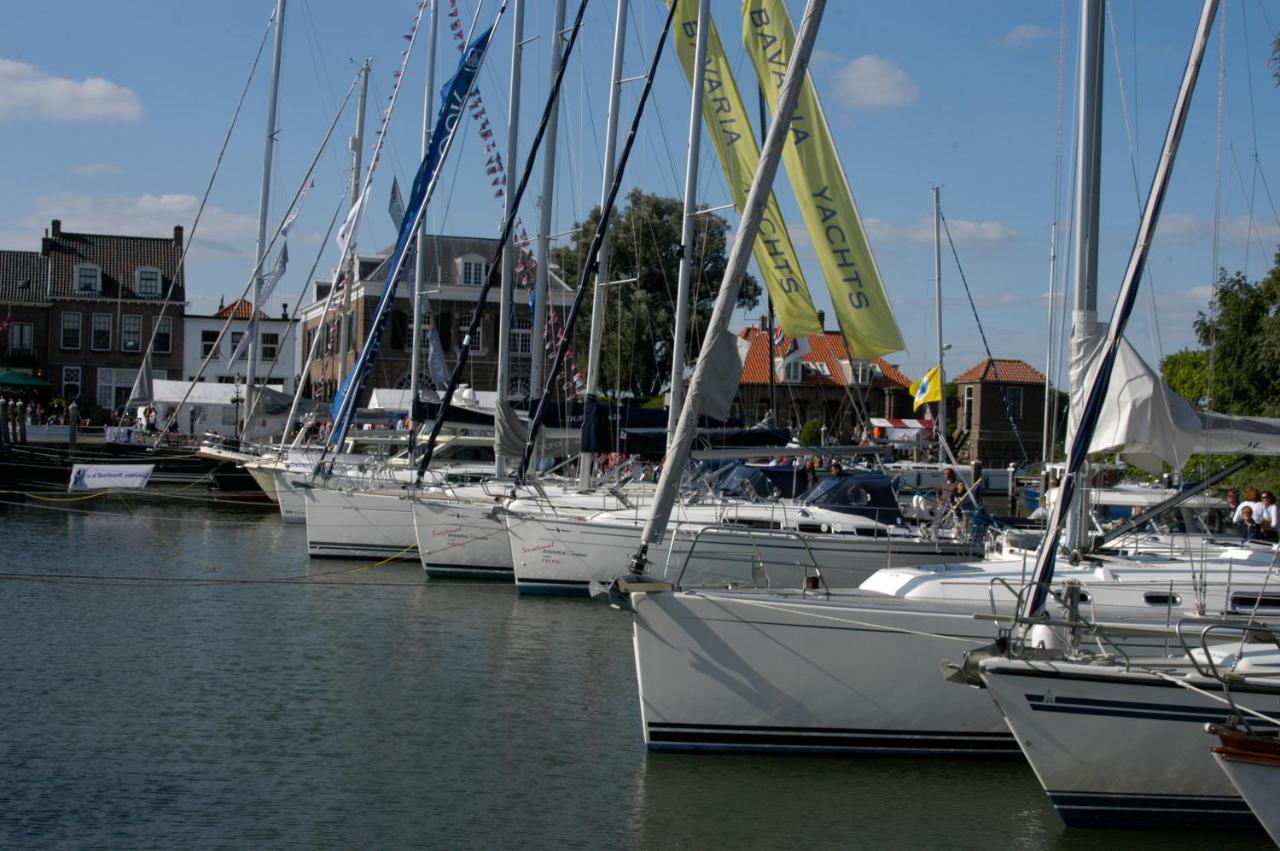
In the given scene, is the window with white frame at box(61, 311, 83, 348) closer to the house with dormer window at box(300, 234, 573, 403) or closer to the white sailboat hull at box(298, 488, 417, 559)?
the house with dormer window at box(300, 234, 573, 403)

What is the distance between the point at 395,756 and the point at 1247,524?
14088 mm

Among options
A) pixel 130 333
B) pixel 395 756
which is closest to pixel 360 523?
pixel 395 756

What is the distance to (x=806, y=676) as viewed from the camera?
A: 520 inches

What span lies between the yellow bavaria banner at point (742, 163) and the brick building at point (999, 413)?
6778 centimetres

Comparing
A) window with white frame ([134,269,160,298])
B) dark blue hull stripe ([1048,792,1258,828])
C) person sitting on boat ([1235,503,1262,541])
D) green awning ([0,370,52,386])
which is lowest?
dark blue hull stripe ([1048,792,1258,828])

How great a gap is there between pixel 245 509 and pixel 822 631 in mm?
32838

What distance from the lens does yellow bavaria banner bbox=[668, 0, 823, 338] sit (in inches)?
939

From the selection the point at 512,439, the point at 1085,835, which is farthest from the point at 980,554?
the point at 1085,835

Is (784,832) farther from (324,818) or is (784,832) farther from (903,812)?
(324,818)

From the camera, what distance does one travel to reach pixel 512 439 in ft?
84.1

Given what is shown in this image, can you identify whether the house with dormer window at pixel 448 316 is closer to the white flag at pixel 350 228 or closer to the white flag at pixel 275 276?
the white flag at pixel 275 276

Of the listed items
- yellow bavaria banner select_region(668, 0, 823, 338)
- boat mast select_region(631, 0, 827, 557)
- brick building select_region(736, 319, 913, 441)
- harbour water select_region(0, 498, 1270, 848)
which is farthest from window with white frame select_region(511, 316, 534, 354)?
boat mast select_region(631, 0, 827, 557)

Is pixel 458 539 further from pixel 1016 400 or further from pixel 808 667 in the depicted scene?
pixel 1016 400

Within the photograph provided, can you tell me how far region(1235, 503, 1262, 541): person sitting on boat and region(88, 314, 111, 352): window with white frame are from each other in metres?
69.6
